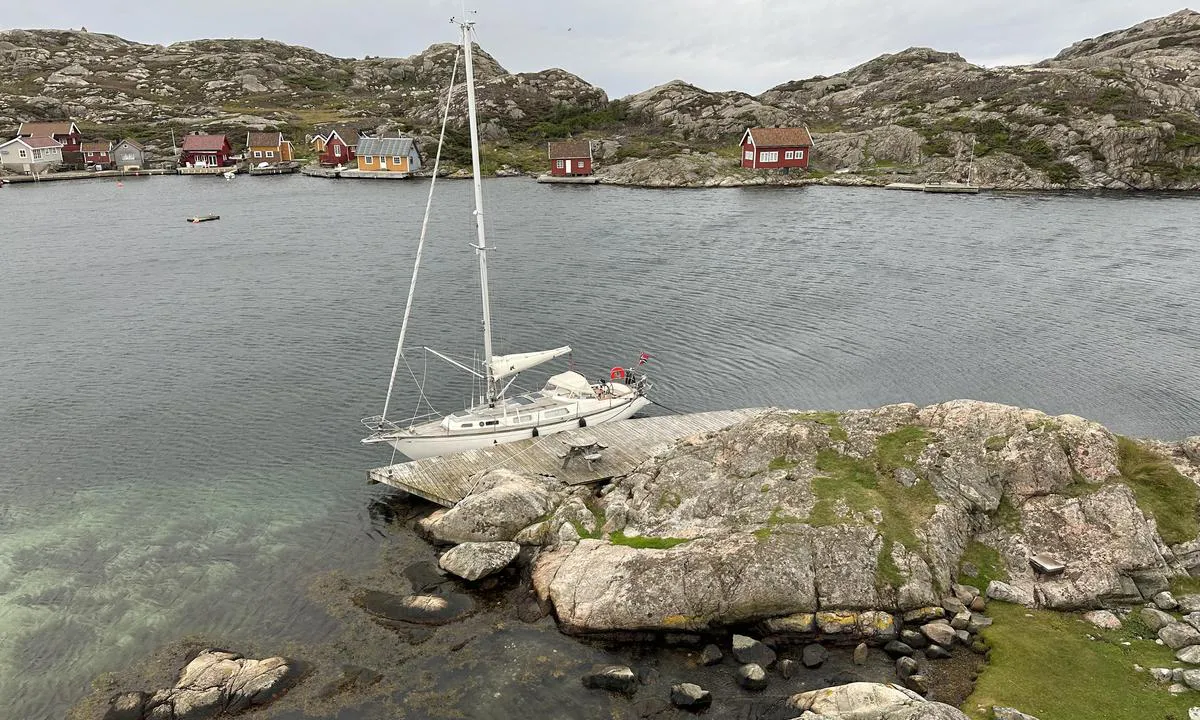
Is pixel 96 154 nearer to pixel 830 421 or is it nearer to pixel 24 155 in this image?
pixel 24 155

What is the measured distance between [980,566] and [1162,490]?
790cm

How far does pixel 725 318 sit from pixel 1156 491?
39440mm

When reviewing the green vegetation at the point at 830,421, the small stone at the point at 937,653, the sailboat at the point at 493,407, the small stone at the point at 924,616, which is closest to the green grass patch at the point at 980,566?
Answer: the small stone at the point at 924,616

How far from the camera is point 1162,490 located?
26.5 meters

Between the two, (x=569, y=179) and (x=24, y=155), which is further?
(x=24, y=155)

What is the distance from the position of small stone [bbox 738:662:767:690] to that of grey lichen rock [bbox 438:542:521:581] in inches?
425

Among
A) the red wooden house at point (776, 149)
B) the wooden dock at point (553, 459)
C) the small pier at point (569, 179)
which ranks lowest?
the wooden dock at point (553, 459)

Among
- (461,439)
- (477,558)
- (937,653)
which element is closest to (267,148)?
(461,439)

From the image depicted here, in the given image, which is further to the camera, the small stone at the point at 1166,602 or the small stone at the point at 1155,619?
the small stone at the point at 1166,602

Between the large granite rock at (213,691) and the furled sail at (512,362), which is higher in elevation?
the furled sail at (512,362)

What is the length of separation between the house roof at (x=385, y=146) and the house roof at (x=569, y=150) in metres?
36.5

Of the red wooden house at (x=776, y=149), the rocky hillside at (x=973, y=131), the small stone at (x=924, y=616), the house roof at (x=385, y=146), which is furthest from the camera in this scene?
the house roof at (x=385, y=146)

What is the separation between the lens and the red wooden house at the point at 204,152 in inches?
6929

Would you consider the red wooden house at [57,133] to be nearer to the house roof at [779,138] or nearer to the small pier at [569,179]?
the small pier at [569,179]
